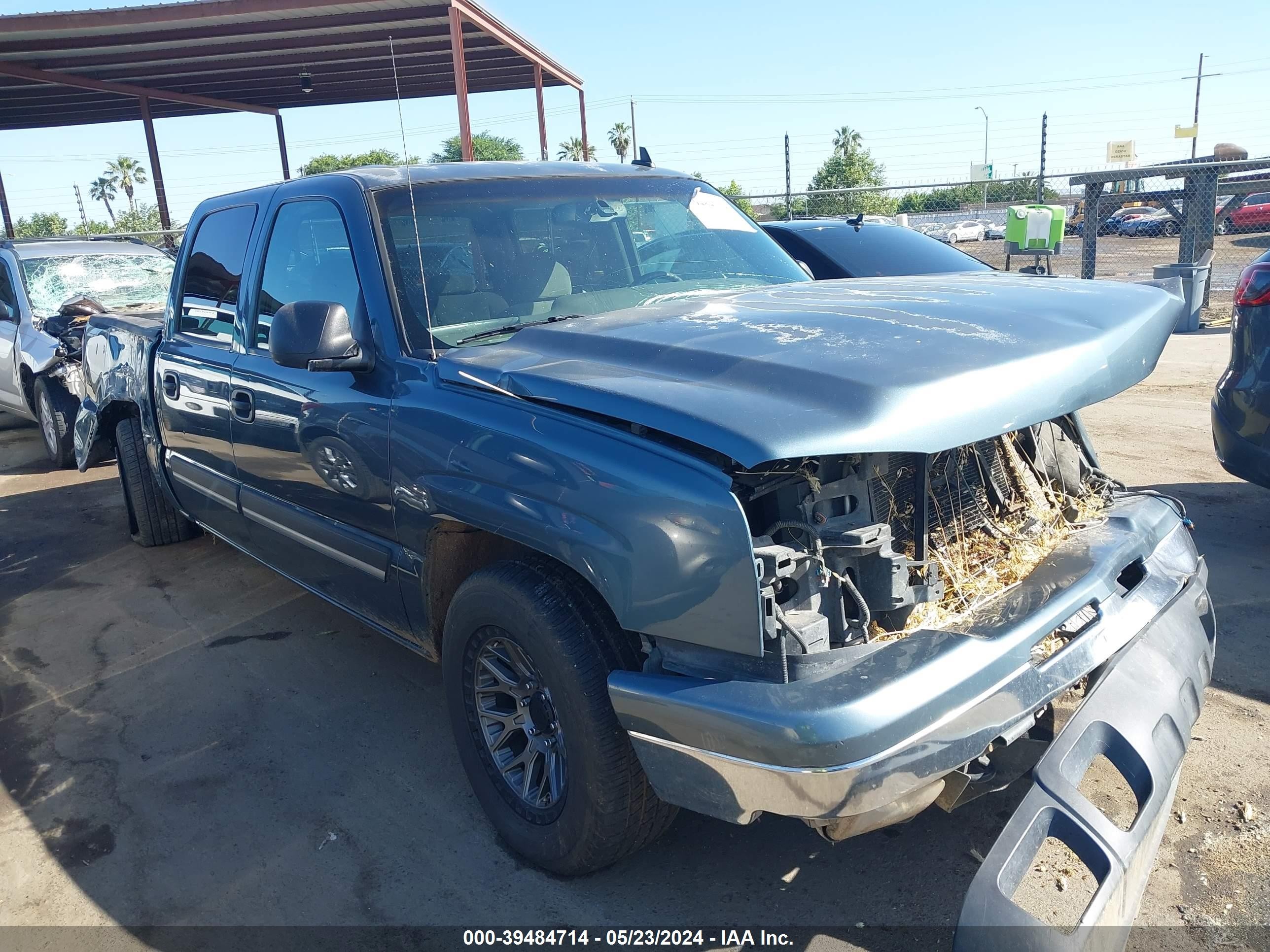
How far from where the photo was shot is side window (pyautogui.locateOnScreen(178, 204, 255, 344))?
162 inches

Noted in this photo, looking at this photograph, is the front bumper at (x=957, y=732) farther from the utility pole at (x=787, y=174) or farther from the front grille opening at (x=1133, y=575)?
the utility pole at (x=787, y=174)

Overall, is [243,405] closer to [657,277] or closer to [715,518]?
[657,277]

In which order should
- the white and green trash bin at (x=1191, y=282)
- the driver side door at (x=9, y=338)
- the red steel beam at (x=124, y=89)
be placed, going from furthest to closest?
the red steel beam at (x=124, y=89)
the white and green trash bin at (x=1191, y=282)
the driver side door at (x=9, y=338)

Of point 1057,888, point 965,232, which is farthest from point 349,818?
point 965,232

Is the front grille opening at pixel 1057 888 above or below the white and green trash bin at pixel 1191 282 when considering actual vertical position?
below

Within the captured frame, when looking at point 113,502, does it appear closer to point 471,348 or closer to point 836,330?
point 471,348

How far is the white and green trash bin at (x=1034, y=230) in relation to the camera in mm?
11469

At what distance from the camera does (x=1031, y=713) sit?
87.4 inches

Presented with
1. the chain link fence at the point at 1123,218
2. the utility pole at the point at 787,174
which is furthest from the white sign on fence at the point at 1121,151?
the utility pole at the point at 787,174

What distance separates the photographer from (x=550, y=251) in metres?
3.43

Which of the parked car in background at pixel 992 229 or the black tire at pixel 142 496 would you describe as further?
the parked car in background at pixel 992 229

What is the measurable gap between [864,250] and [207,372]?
16.4 ft

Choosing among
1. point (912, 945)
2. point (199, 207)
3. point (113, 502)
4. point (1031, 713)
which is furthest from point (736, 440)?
point (113, 502)

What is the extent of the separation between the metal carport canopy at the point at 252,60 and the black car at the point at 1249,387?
994cm
